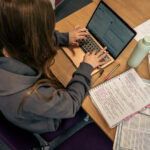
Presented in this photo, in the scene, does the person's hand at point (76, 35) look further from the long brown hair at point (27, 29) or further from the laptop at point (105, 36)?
the long brown hair at point (27, 29)

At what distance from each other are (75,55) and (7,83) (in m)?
0.47

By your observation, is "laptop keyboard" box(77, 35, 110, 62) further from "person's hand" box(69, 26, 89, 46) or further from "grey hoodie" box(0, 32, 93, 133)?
"grey hoodie" box(0, 32, 93, 133)

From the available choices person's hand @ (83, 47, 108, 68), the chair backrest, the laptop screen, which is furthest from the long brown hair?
the laptop screen

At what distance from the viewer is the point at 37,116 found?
2.15 ft

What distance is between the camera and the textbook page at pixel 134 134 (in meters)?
0.73

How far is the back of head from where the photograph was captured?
52 centimetres

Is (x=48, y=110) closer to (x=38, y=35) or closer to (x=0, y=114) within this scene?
(x=0, y=114)

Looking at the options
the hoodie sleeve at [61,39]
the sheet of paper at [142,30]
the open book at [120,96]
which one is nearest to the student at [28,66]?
the open book at [120,96]

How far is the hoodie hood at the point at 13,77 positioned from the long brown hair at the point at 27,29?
3 cm

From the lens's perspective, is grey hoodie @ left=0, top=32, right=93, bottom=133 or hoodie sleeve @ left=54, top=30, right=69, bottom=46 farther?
hoodie sleeve @ left=54, top=30, right=69, bottom=46

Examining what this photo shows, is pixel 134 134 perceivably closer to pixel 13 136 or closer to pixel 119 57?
pixel 119 57

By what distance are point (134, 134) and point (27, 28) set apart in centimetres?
67

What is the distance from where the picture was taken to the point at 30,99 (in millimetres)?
601

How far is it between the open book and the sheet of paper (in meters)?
0.32
